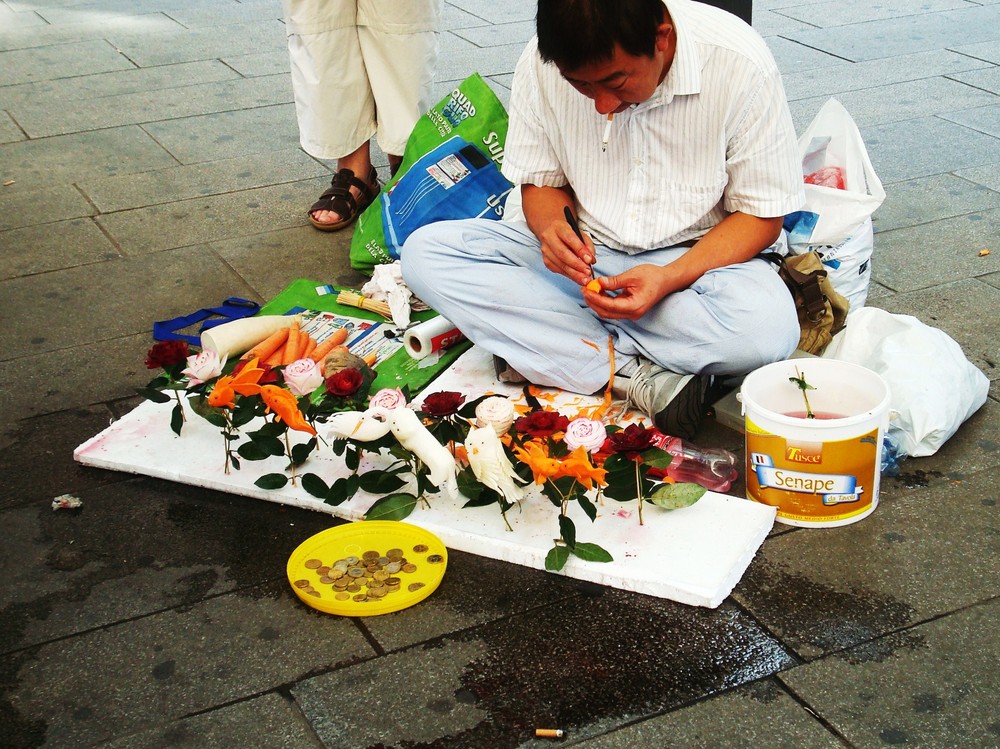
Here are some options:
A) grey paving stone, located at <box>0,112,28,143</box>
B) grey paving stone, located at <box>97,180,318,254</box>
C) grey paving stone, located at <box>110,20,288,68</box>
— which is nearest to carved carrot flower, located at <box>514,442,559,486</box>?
grey paving stone, located at <box>97,180,318,254</box>

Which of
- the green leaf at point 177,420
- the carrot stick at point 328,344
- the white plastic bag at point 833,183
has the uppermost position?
the white plastic bag at point 833,183

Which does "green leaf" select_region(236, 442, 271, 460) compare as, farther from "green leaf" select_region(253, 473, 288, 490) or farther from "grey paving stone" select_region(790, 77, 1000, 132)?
"grey paving stone" select_region(790, 77, 1000, 132)

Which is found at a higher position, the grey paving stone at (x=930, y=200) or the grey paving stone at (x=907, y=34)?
the grey paving stone at (x=930, y=200)

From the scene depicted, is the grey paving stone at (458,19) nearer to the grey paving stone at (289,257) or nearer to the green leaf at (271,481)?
the grey paving stone at (289,257)

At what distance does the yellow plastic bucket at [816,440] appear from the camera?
225 centimetres

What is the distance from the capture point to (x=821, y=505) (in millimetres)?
2332

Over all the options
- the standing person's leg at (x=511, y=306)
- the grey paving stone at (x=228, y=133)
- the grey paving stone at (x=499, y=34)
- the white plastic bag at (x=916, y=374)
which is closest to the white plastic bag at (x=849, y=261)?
the white plastic bag at (x=916, y=374)

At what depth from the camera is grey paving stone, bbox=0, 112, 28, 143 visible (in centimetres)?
503

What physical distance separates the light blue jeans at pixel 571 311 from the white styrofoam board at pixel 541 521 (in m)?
0.16

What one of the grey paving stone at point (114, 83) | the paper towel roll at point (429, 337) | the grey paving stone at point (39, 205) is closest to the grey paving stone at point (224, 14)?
the grey paving stone at point (114, 83)

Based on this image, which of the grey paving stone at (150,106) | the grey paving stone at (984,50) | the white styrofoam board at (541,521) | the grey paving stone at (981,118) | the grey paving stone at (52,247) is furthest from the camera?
the grey paving stone at (984,50)

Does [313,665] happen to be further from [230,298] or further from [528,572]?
[230,298]

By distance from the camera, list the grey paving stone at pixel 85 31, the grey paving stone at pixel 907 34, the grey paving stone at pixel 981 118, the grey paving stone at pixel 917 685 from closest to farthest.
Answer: the grey paving stone at pixel 917 685 < the grey paving stone at pixel 981 118 < the grey paving stone at pixel 907 34 < the grey paving stone at pixel 85 31

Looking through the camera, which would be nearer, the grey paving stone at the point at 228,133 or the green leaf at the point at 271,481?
the green leaf at the point at 271,481
